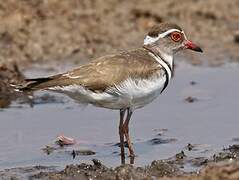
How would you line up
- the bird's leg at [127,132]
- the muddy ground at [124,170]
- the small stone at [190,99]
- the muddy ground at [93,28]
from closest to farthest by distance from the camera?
the muddy ground at [124,170] < the bird's leg at [127,132] < the small stone at [190,99] < the muddy ground at [93,28]

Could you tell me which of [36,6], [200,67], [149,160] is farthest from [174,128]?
[36,6]

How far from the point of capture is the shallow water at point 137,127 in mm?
10102

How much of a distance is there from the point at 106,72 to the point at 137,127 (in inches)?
66.2

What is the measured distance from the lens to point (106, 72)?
9.67 meters

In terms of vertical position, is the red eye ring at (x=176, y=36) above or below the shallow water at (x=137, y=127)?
above

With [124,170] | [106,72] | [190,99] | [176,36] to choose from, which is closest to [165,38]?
[176,36]

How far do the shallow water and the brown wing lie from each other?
0.93m

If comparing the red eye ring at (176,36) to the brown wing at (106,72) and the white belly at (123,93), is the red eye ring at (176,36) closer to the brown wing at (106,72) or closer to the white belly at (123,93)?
the brown wing at (106,72)

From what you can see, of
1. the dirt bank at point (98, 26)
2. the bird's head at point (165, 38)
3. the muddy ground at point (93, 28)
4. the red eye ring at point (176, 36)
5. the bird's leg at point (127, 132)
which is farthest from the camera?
the dirt bank at point (98, 26)

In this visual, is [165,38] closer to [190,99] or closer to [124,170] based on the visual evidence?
[190,99]

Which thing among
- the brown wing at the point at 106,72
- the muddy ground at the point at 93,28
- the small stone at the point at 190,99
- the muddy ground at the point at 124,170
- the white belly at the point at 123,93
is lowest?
the muddy ground at the point at 124,170

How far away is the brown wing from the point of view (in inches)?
374

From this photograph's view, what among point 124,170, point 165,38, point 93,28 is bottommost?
point 124,170

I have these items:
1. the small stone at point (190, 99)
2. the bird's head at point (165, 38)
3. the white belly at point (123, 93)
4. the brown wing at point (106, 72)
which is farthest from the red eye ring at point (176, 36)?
the small stone at point (190, 99)
